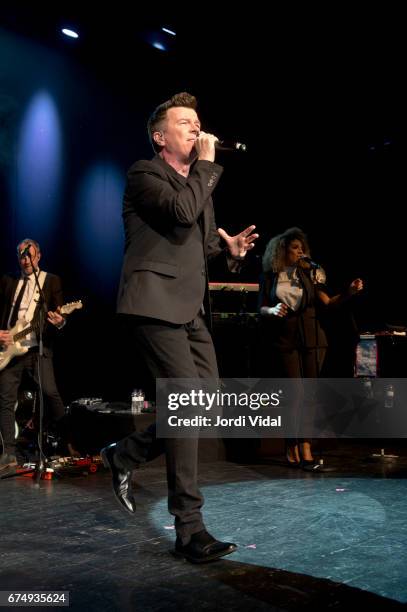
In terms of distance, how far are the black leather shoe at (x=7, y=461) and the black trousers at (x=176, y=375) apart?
2.82 meters

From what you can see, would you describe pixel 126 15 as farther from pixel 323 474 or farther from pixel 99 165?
pixel 323 474

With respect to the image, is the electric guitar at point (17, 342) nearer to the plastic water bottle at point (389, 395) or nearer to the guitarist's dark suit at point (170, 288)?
the guitarist's dark suit at point (170, 288)

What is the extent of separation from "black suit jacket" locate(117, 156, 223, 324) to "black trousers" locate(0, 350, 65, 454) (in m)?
3.15

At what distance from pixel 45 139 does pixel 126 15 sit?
1.75 meters

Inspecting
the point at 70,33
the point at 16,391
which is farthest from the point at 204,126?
the point at 16,391

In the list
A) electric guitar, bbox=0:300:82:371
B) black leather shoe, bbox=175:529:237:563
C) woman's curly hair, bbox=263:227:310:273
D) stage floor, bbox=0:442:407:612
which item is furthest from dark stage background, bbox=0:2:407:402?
black leather shoe, bbox=175:529:237:563

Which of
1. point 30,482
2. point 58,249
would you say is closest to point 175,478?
point 30,482

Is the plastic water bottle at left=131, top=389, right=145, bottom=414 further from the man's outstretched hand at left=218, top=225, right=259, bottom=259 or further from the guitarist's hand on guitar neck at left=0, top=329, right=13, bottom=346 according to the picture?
the man's outstretched hand at left=218, top=225, right=259, bottom=259

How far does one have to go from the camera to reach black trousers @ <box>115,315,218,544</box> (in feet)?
8.42

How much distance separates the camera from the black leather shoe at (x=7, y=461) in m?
5.28

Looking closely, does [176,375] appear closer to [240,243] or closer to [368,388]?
[240,243]

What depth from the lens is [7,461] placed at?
5.33 meters

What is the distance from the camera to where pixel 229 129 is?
8.62m

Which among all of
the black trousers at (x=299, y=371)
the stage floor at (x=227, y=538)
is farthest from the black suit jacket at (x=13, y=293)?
the black trousers at (x=299, y=371)
